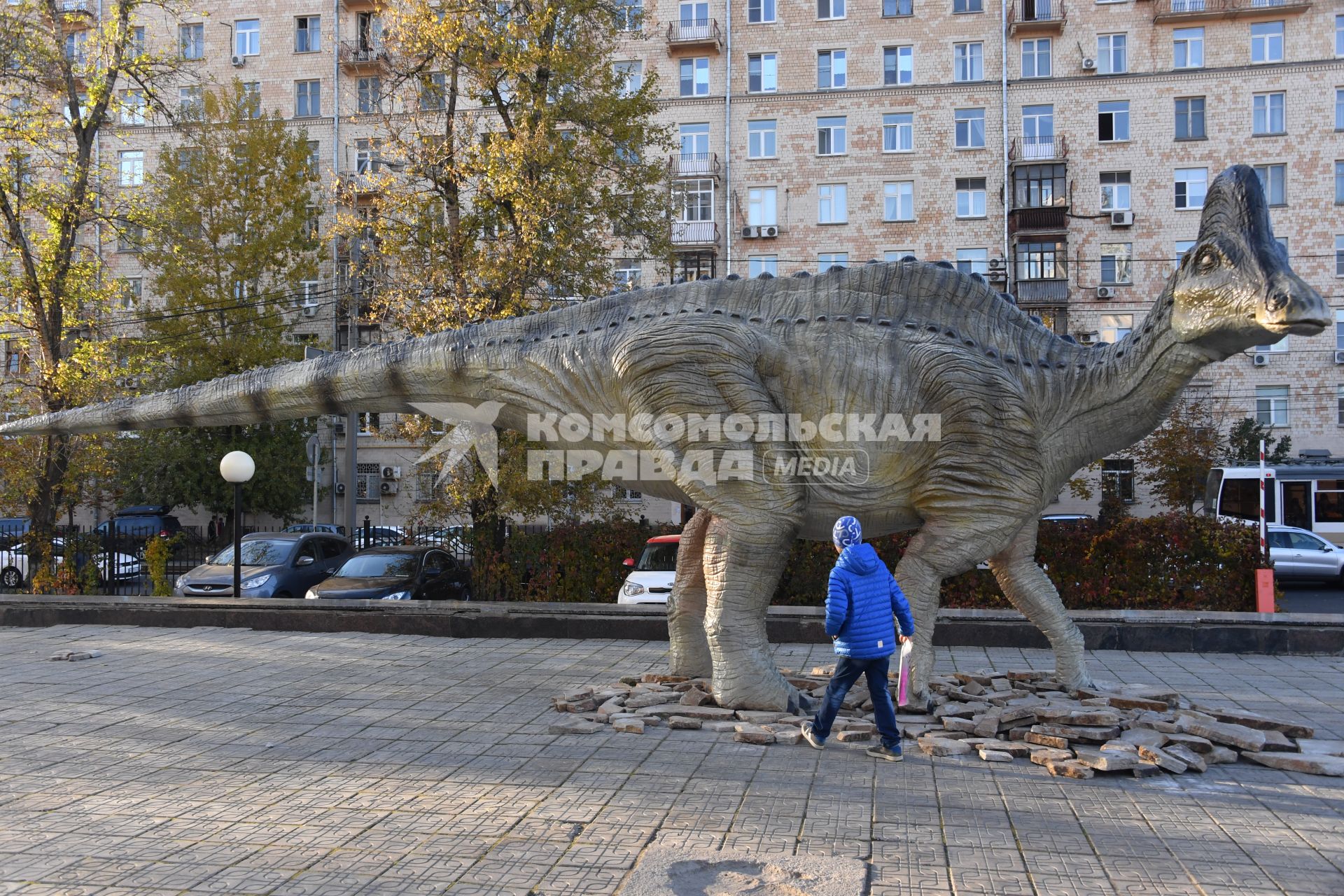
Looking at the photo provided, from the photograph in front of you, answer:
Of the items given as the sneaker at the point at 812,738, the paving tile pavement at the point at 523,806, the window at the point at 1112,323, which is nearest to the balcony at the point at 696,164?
the window at the point at 1112,323

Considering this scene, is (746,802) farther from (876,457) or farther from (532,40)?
(532,40)

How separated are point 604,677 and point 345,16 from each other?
97.6 ft

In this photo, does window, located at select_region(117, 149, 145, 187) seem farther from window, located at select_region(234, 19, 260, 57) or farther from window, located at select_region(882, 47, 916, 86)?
window, located at select_region(882, 47, 916, 86)

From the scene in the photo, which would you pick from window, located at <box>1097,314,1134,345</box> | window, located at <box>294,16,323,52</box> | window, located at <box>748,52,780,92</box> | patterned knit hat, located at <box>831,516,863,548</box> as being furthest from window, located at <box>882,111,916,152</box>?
patterned knit hat, located at <box>831,516,863,548</box>

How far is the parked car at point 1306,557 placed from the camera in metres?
19.5

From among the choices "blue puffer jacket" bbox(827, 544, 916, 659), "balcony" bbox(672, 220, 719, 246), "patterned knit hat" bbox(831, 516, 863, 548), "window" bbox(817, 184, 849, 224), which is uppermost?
"window" bbox(817, 184, 849, 224)

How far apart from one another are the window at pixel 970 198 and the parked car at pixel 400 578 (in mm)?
21037

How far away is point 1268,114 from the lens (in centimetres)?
2855

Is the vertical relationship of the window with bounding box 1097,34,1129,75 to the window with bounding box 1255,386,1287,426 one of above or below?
above

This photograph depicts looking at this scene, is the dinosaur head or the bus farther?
the bus

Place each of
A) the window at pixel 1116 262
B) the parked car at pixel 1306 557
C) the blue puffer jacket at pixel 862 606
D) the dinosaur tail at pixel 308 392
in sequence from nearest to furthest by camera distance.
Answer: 1. the blue puffer jacket at pixel 862 606
2. the dinosaur tail at pixel 308 392
3. the parked car at pixel 1306 557
4. the window at pixel 1116 262

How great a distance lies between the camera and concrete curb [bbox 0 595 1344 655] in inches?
360

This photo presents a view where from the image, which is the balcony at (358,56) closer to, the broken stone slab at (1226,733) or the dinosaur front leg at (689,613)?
the dinosaur front leg at (689,613)

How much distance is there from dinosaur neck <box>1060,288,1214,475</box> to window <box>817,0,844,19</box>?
85.4 feet
